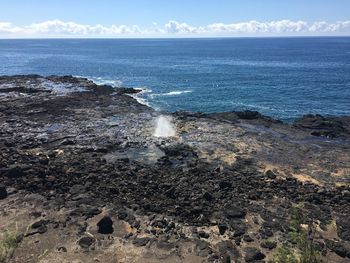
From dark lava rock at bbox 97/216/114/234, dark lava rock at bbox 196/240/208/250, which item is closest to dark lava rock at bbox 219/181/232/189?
dark lava rock at bbox 196/240/208/250

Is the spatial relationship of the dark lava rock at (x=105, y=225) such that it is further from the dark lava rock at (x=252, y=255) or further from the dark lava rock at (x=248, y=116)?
the dark lava rock at (x=248, y=116)

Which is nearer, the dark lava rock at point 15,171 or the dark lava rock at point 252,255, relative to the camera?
the dark lava rock at point 252,255

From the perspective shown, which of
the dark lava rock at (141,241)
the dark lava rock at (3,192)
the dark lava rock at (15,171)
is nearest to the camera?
the dark lava rock at (141,241)

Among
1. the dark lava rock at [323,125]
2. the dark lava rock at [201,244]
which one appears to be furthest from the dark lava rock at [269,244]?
the dark lava rock at [323,125]

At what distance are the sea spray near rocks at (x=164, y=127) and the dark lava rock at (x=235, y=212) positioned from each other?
83.3 ft

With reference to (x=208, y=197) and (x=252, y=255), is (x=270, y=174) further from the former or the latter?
(x=252, y=255)

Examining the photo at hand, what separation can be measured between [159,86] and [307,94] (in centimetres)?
3931

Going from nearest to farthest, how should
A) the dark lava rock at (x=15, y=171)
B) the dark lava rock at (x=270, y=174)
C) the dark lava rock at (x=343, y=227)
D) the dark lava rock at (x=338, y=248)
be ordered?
the dark lava rock at (x=338, y=248)
the dark lava rock at (x=343, y=227)
the dark lava rock at (x=15, y=171)
the dark lava rock at (x=270, y=174)

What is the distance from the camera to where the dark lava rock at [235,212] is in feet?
133

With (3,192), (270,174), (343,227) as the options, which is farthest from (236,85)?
(3,192)

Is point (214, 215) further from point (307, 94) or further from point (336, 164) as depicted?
point (307, 94)

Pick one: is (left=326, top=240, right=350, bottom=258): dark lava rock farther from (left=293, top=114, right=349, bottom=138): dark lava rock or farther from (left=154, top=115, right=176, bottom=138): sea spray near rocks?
(left=293, top=114, right=349, bottom=138): dark lava rock

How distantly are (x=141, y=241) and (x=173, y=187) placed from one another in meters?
11.2

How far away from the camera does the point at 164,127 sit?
69812mm
